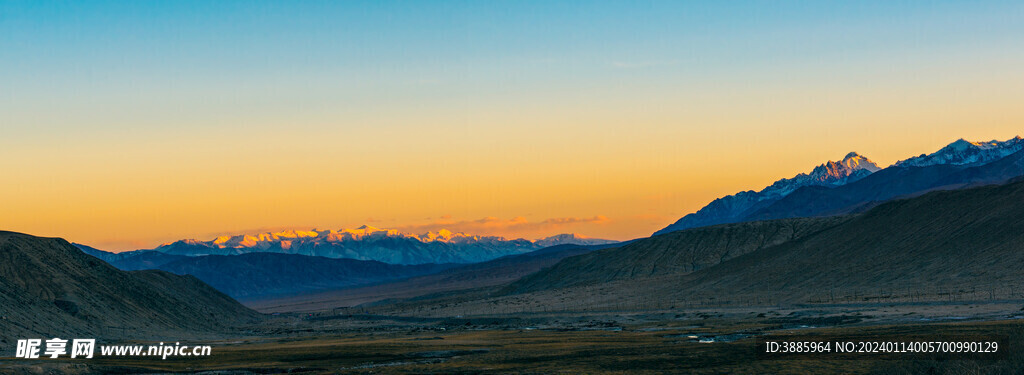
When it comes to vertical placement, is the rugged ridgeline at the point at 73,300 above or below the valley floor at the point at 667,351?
above

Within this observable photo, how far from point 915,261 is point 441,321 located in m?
84.9

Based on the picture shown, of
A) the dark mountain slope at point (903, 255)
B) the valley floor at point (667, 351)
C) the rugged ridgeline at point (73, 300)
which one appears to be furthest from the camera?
the dark mountain slope at point (903, 255)

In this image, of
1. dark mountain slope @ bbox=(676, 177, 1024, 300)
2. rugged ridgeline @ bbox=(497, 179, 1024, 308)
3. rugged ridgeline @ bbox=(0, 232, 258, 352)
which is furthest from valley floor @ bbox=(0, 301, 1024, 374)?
dark mountain slope @ bbox=(676, 177, 1024, 300)

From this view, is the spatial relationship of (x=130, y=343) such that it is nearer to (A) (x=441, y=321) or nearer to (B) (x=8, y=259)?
(B) (x=8, y=259)

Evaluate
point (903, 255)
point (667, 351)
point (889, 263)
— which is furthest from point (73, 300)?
point (903, 255)

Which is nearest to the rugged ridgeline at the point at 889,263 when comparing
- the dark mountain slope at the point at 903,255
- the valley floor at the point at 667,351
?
the dark mountain slope at the point at 903,255

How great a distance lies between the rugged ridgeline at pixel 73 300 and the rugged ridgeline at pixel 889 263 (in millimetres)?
80311

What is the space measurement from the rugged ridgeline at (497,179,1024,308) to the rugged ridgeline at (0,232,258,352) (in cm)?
8031

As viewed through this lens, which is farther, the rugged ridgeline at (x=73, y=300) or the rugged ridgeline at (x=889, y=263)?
the rugged ridgeline at (x=889, y=263)

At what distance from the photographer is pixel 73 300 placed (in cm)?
12650

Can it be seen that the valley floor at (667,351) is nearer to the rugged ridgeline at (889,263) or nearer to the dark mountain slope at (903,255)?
the rugged ridgeline at (889,263)

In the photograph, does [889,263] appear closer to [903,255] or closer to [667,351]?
[903,255]

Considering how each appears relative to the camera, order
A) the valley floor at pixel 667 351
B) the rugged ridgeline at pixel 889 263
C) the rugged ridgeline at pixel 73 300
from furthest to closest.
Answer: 1. the rugged ridgeline at pixel 889 263
2. the rugged ridgeline at pixel 73 300
3. the valley floor at pixel 667 351

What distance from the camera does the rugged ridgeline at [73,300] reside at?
352 ft
